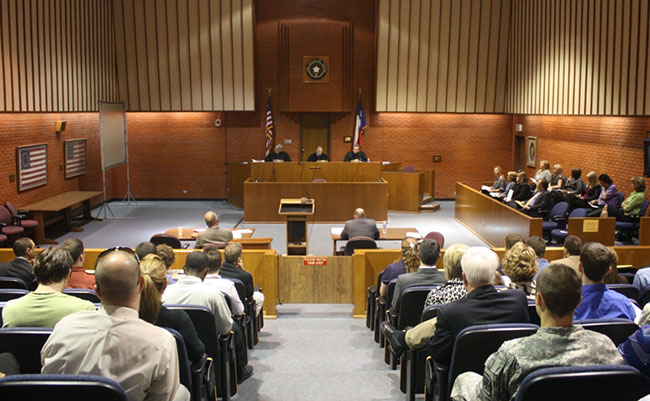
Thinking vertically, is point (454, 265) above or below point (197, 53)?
below

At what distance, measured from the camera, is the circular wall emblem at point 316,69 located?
15.7 meters

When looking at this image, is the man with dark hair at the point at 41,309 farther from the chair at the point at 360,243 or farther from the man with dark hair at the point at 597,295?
the chair at the point at 360,243

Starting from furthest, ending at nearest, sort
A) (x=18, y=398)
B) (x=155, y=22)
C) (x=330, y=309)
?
1. (x=155, y=22)
2. (x=330, y=309)
3. (x=18, y=398)

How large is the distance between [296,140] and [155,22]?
4.54m

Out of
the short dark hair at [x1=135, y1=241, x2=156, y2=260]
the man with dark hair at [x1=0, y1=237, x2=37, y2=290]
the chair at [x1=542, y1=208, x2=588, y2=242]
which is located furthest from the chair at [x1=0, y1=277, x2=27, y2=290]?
the chair at [x1=542, y1=208, x2=588, y2=242]

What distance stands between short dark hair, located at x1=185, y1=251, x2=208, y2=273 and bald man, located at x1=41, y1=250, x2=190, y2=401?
5.89ft

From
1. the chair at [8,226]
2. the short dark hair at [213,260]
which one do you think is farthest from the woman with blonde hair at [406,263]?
the chair at [8,226]

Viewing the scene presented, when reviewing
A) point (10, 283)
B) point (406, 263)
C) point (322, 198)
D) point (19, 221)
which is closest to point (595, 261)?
point (406, 263)

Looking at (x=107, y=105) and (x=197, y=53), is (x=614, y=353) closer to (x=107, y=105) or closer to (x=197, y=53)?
(x=107, y=105)

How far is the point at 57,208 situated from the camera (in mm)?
11164

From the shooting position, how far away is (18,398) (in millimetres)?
2115

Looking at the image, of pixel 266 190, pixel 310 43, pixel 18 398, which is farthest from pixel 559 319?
pixel 310 43

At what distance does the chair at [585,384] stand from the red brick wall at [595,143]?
31.5 feet

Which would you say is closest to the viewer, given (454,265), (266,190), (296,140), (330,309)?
(454,265)
